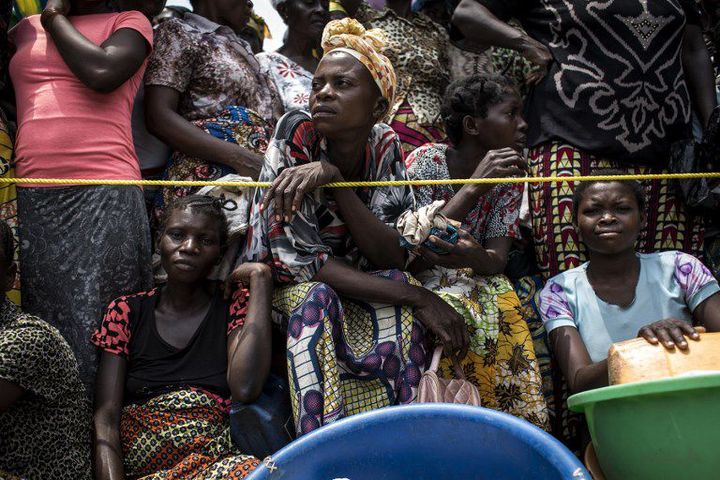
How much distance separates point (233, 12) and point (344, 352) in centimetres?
210

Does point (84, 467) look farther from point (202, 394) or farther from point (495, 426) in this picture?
point (495, 426)

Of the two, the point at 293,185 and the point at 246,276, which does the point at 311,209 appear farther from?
the point at 246,276

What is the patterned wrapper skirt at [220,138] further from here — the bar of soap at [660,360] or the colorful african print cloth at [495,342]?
the bar of soap at [660,360]

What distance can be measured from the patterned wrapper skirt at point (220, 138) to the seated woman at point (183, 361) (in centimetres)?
39

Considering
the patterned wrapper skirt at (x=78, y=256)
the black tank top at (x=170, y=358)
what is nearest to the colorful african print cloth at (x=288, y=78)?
the patterned wrapper skirt at (x=78, y=256)

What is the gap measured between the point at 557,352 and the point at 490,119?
132 centimetres

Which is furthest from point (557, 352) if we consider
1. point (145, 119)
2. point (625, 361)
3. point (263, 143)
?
point (145, 119)

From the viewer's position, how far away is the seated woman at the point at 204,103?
342 cm

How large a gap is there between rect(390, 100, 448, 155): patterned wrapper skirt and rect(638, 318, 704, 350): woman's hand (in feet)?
6.81

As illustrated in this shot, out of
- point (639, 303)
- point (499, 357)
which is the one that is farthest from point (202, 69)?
point (639, 303)

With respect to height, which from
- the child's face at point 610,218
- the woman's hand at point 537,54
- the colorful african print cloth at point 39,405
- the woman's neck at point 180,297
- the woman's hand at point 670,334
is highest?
the woman's hand at point 537,54

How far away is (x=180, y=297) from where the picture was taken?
2.96 metres

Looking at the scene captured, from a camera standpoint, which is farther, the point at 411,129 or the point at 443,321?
the point at 411,129

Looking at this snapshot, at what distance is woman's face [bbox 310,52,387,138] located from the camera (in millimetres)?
2994
